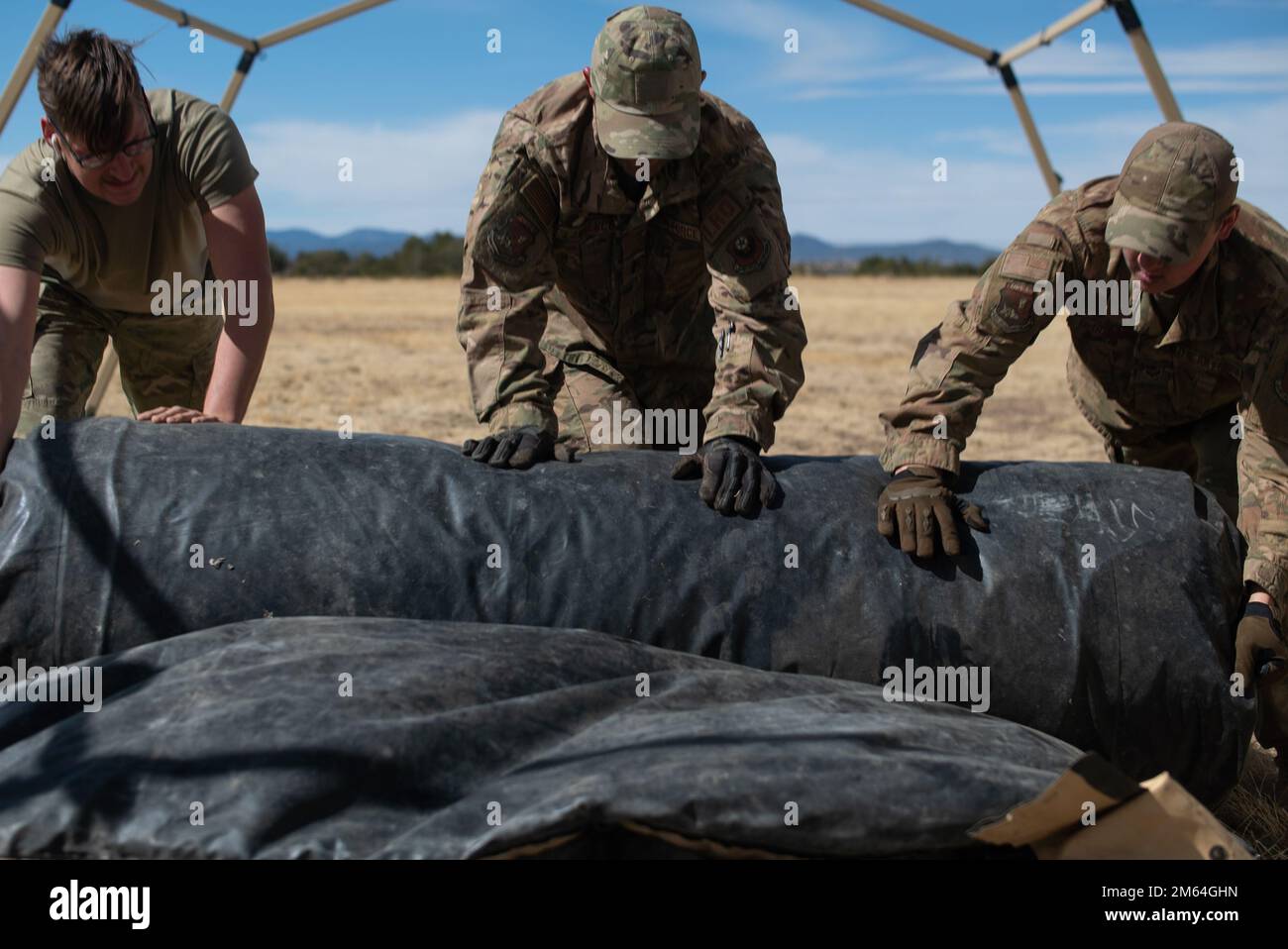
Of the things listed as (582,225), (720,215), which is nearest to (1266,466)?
(720,215)

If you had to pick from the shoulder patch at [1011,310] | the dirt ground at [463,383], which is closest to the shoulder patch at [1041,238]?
the shoulder patch at [1011,310]

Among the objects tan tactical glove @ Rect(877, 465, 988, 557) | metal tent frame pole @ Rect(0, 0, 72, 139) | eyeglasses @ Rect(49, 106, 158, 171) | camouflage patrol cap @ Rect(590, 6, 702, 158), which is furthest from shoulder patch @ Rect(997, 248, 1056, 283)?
metal tent frame pole @ Rect(0, 0, 72, 139)

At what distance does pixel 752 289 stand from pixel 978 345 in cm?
65

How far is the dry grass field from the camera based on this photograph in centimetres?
870

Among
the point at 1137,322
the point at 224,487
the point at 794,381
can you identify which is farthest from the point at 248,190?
the point at 1137,322

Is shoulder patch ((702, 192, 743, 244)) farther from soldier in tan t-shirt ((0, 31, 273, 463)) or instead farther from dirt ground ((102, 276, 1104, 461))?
dirt ground ((102, 276, 1104, 461))

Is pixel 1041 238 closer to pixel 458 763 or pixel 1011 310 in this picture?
pixel 1011 310

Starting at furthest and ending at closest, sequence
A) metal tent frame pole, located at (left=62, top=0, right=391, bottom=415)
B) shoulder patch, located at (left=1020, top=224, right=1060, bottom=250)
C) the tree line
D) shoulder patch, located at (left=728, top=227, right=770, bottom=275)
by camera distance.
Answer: the tree line
metal tent frame pole, located at (left=62, top=0, right=391, bottom=415)
shoulder patch, located at (left=728, top=227, right=770, bottom=275)
shoulder patch, located at (left=1020, top=224, right=1060, bottom=250)

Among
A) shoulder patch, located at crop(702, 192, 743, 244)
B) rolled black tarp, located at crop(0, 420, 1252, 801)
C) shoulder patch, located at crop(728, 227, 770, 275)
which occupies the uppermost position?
shoulder patch, located at crop(702, 192, 743, 244)

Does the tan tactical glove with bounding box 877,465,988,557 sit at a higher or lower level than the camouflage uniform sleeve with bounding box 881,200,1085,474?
lower

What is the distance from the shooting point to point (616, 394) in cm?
423

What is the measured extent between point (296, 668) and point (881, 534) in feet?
4.68

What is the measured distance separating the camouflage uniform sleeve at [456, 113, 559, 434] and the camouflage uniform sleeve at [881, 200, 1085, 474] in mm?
961

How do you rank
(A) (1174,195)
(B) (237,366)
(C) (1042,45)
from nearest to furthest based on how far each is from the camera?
(A) (1174,195) → (B) (237,366) → (C) (1042,45)
